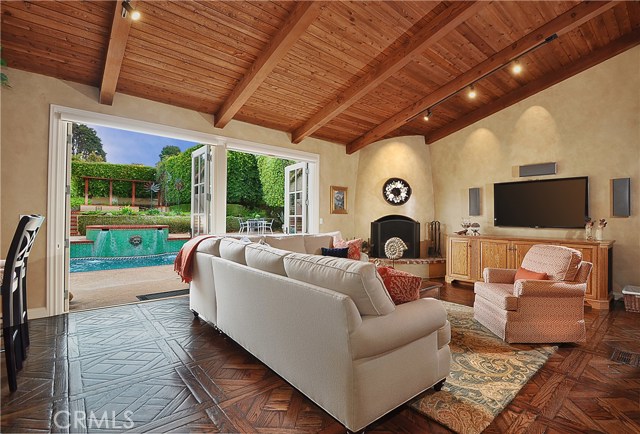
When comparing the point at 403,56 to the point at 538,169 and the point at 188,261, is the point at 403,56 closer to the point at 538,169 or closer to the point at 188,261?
the point at 538,169

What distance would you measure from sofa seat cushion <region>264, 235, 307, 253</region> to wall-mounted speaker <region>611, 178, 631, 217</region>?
4575 millimetres

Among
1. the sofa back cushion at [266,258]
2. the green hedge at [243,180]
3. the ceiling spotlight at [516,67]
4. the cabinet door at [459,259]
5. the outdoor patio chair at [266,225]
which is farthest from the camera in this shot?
the green hedge at [243,180]

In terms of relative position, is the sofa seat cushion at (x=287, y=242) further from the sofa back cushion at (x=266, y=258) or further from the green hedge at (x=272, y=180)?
the green hedge at (x=272, y=180)

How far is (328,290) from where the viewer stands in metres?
1.71

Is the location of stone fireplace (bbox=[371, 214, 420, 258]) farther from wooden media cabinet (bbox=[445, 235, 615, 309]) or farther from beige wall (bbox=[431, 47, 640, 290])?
beige wall (bbox=[431, 47, 640, 290])

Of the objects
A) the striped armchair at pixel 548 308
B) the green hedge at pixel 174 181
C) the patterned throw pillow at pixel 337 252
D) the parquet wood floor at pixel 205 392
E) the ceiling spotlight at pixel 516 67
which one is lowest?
the parquet wood floor at pixel 205 392

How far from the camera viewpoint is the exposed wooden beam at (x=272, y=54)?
303 centimetres

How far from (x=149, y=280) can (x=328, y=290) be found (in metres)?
5.09

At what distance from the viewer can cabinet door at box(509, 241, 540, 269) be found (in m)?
4.83

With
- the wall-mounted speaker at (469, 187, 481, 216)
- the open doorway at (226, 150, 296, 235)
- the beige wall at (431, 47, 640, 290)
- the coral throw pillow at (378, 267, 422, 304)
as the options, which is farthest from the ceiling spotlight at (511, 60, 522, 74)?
the open doorway at (226, 150, 296, 235)

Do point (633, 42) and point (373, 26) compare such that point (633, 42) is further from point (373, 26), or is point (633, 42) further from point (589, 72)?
point (373, 26)

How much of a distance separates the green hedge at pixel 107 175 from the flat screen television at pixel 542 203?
464 inches

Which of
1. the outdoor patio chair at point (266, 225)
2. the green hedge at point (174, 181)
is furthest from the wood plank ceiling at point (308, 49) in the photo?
the green hedge at point (174, 181)

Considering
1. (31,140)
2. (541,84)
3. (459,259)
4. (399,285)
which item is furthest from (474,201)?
(31,140)
